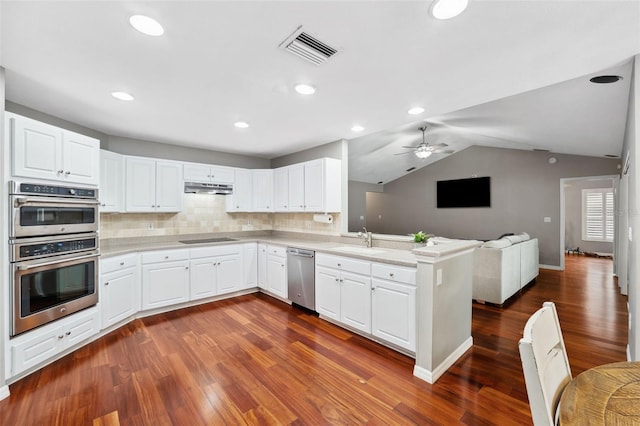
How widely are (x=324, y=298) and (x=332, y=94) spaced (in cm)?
228

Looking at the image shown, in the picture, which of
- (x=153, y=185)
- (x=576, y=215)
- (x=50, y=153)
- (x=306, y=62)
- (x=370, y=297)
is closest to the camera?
(x=306, y=62)

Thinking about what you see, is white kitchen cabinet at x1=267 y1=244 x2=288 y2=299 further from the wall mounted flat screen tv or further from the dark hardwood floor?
the wall mounted flat screen tv

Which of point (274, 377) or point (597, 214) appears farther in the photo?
point (597, 214)

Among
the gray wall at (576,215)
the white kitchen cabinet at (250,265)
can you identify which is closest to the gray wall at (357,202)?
the white kitchen cabinet at (250,265)

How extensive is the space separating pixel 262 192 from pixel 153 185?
1.65 m

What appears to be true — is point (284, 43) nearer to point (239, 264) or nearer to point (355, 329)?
point (355, 329)

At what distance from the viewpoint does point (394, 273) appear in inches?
101

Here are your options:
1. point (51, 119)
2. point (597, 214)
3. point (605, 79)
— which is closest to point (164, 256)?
point (51, 119)

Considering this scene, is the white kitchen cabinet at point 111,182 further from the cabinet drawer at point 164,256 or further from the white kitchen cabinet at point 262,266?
the white kitchen cabinet at point 262,266

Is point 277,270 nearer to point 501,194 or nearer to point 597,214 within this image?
point 501,194

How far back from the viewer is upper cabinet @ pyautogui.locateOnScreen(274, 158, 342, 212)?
4.00 meters

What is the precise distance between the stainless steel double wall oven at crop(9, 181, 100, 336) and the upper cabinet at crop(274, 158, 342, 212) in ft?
8.13

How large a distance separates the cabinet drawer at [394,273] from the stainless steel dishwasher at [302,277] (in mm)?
1009

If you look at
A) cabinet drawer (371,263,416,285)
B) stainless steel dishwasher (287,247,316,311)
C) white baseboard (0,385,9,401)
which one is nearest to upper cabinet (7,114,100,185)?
white baseboard (0,385,9,401)
